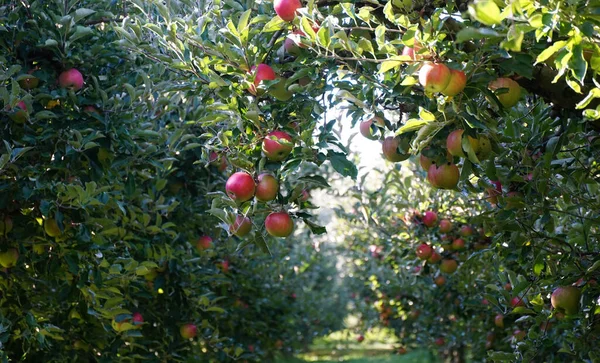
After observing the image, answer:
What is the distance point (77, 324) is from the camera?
353cm

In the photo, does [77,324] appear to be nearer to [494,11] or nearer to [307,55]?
[307,55]

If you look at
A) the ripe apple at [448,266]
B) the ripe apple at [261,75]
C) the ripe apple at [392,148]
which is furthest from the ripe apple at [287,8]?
the ripe apple at [448,266]

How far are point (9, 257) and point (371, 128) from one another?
1.97 m

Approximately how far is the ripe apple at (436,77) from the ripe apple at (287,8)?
20.2 inches

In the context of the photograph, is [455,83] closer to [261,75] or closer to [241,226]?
[261,75]

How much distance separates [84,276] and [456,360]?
7.33m

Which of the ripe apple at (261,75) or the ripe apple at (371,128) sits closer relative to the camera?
the ripe apple at (371,128)

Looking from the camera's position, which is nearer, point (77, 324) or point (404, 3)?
point (404, 3)

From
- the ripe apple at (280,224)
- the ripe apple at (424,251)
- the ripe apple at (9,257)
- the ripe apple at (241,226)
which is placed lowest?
the ripe apple at (424,251)

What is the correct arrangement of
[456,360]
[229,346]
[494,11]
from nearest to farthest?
[494,11] → [229,346] → [456,360]

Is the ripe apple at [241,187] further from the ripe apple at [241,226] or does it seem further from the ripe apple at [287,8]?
the ripe apple at [287,8]

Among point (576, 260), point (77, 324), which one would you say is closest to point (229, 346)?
point (77, 324)

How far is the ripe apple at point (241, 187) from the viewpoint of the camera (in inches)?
83.7

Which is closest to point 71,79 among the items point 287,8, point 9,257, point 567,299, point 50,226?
point 50,226
